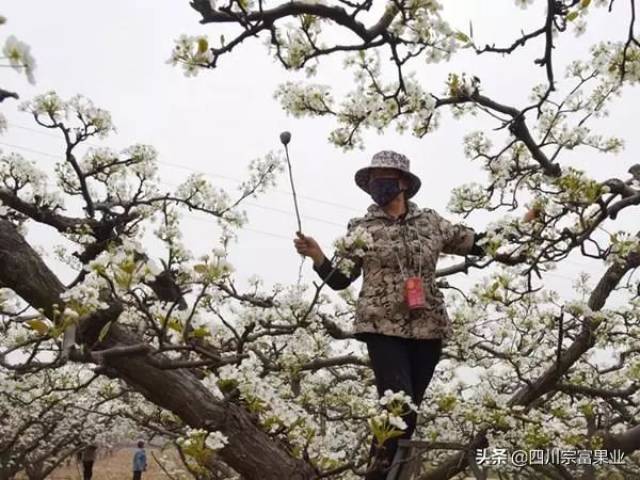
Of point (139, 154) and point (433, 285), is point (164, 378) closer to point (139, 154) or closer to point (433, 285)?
point (433, 285)

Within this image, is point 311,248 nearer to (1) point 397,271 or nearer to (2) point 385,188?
(1) point 397,271

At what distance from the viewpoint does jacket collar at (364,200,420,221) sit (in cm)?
277

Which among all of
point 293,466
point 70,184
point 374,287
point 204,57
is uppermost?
point 70,184

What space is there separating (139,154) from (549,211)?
3.30 meters

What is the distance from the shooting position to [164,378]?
2031 millimetres

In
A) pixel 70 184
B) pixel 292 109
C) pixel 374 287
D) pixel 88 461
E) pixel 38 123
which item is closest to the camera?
pixel 374 287

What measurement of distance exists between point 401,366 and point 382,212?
2.22 ft

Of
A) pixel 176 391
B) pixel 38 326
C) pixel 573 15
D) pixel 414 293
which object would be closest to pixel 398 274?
pixel 414 293

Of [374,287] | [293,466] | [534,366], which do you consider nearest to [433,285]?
[374,287]

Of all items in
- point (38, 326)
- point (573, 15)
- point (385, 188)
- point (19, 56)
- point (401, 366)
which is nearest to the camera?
point (19, 56)

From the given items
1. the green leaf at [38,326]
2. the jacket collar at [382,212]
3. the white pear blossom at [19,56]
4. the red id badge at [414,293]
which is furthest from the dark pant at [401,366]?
the white pear blossom at [19,56]

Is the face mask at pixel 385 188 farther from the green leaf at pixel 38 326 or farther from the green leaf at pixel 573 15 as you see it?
the green leaf at pixel 38 326

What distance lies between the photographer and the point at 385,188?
2.77 metres

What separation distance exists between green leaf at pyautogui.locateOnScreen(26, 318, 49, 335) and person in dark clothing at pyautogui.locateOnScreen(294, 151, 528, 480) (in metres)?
1.02
